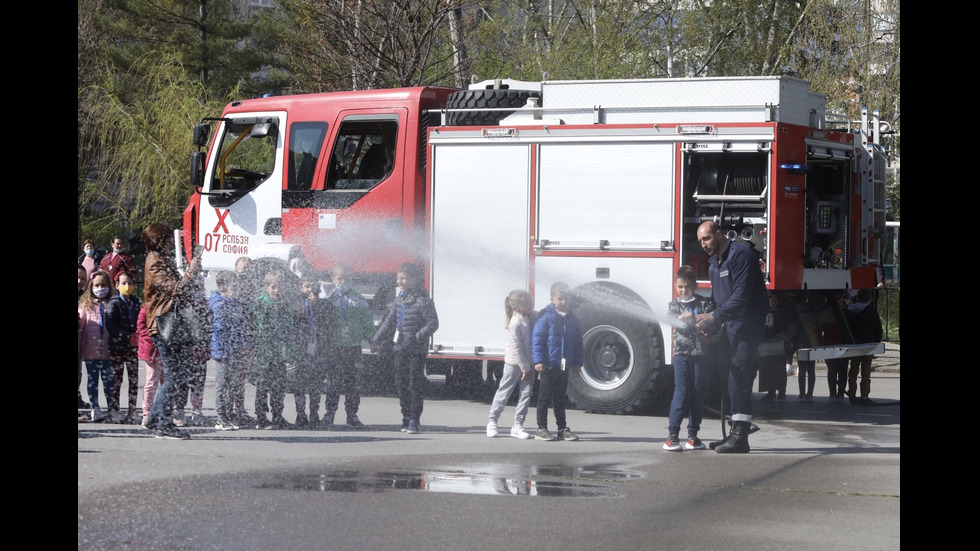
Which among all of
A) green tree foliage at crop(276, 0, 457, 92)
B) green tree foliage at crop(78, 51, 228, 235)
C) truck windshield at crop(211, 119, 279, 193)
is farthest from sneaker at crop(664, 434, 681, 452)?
green tree foliage at crop(78, 51, 228, 235)

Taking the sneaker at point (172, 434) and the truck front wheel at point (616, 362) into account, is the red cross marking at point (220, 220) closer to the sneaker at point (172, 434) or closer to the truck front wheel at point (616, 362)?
the truck front wheel at point (616, 362)

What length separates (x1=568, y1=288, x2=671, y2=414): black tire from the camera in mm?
12305

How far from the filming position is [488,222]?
13031 millimetres

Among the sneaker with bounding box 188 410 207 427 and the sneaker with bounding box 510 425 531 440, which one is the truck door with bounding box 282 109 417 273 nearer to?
the sneaker with bounding box 188 410 207 427

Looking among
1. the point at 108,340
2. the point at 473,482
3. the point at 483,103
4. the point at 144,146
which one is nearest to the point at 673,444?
the point at 473,482

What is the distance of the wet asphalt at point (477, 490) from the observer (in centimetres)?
682

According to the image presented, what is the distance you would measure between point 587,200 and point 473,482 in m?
4.70

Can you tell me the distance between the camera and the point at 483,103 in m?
13.5

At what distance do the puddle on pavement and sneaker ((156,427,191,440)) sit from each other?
1.97m

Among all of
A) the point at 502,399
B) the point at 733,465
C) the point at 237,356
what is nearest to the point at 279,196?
the point at 237,356

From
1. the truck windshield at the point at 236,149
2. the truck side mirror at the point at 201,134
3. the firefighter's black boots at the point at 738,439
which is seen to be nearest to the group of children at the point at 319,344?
the firefighter's black boots at the point at 738,439

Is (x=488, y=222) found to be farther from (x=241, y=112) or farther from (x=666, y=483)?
(x=666, y=483)

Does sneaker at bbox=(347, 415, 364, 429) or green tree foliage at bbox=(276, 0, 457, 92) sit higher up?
green tree foliage at bbox=(276, 0, 457, 92)

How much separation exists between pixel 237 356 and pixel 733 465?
4.33 metres
